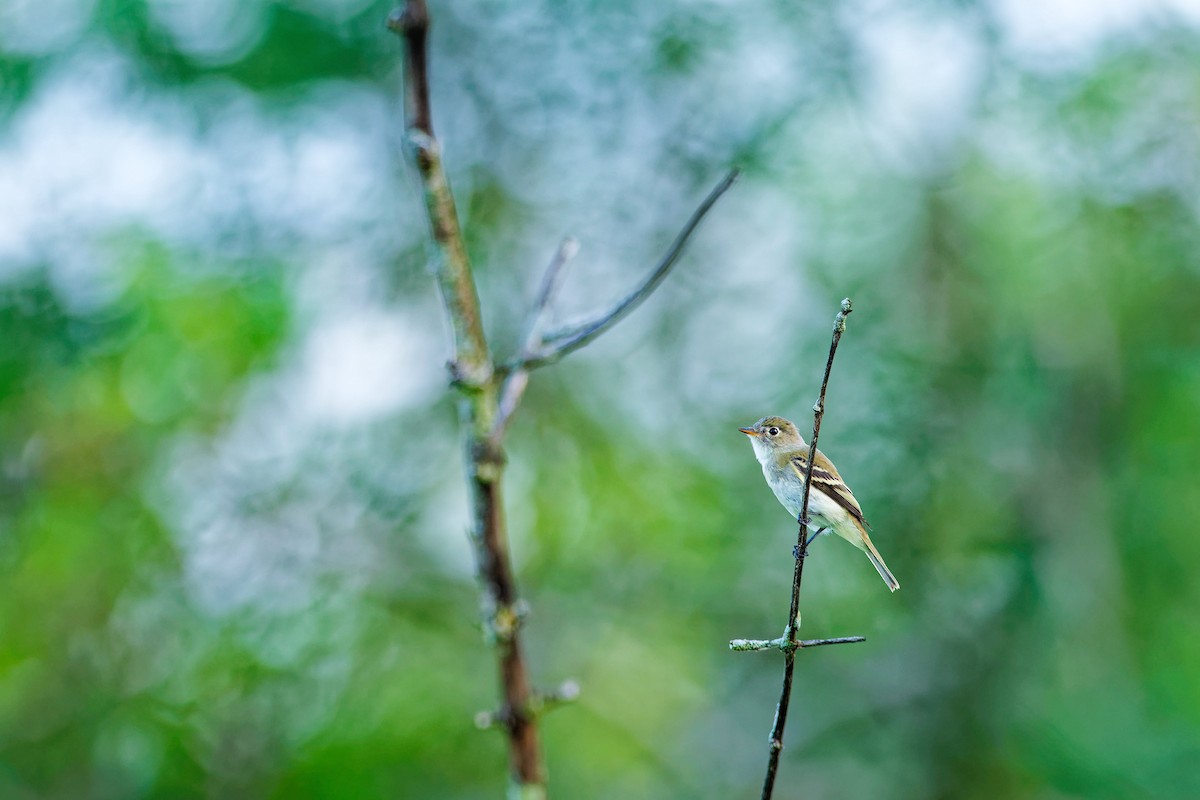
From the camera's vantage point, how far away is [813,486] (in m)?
2.70

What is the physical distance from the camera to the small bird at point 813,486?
96.3 inches

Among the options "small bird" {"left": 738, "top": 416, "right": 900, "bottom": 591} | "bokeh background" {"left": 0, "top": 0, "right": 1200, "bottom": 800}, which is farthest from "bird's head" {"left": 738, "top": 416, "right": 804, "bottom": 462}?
"bokeh background" {"left": 0, "top": 0, "right": 1200, "bottom": 800}

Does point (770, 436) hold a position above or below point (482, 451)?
above

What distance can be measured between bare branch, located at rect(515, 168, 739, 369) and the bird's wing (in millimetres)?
575

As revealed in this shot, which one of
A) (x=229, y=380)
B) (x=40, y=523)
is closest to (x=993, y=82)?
(x=229, y=380)

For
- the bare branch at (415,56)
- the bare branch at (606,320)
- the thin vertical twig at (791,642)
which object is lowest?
the thin vertical twig at (791,642)

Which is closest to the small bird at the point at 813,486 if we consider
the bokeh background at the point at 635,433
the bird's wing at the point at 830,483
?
the bird's wing at the point at 830,483

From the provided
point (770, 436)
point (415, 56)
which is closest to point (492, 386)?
point (415, 56)

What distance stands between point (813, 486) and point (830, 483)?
1.9 inches

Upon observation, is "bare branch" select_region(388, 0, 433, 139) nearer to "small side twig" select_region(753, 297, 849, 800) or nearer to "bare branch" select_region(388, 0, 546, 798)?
"bare branch" select_region(388, 0, 546, 798)

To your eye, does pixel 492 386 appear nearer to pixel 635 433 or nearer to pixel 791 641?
pixel 791 641

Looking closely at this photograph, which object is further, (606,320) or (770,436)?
(770,436)

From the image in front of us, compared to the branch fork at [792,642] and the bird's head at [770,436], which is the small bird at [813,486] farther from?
the branch fork at [792,642]

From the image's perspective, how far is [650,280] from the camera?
1856 mm
